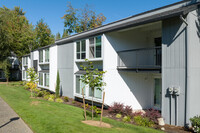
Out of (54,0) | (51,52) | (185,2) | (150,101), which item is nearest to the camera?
(185,2)

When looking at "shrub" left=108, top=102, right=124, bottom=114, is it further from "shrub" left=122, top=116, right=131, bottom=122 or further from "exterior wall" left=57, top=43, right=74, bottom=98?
"exterior wall" left=57, top=43, right=74, bottom=98

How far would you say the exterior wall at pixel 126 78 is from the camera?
12.0 meters

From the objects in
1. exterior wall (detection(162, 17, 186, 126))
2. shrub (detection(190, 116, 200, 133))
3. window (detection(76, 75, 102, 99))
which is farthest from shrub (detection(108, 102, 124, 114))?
shrub (detection(190, 116, 200, 133))

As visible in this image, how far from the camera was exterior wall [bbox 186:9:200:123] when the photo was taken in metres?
8.17

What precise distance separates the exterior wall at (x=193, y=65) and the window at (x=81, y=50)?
8.48 metres

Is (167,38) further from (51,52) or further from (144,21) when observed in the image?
(51,52)

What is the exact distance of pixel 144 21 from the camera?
9758mm

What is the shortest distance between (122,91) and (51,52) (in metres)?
11.0

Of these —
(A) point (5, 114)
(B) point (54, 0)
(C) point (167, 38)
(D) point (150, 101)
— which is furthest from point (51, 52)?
(C) point (167, 38)

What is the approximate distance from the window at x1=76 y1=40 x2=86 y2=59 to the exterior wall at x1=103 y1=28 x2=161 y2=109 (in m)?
2.95

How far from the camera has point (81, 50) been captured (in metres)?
14.7

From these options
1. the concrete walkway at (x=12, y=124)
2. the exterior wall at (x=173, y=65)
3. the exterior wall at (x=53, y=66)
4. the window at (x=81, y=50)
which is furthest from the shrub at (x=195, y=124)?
the exterior wall at (x=53, y=66)

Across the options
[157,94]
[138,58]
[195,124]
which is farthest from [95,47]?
[195,124]

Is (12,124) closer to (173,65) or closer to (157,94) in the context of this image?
(173,65)
